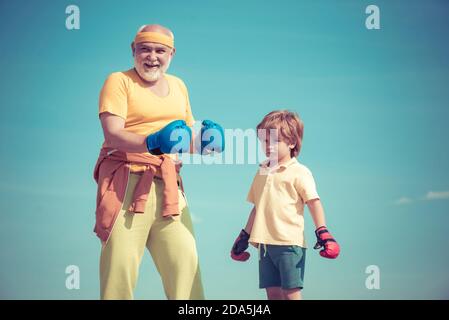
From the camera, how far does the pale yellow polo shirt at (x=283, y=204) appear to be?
3.57 m

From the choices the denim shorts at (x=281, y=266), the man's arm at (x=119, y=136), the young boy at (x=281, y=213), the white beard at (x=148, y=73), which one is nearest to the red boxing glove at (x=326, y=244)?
the young boy at (x=281, y=213)

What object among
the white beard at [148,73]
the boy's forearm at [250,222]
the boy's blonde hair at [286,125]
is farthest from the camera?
the boy's forearm at [250,222]

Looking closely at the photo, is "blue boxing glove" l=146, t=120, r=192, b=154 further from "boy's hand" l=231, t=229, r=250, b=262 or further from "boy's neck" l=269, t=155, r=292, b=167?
Result: "boy's hand" l=231, t=229, r=250, b=262

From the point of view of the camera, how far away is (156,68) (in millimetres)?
3287

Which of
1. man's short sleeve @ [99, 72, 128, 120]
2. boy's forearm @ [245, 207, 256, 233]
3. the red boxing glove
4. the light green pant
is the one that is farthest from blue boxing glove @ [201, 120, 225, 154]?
the red boxing glove

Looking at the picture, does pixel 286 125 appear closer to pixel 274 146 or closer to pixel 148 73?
pixel 274 146

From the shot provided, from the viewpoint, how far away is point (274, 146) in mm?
3703

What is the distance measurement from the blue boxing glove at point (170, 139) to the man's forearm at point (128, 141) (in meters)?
0.06

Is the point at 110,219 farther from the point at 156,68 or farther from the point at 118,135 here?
the point at 156,68

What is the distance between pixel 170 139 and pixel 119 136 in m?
0.32

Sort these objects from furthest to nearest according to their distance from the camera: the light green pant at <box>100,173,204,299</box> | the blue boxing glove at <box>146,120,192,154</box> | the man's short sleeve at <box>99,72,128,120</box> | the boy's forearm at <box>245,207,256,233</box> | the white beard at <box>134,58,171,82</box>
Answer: the boy's forearm at <box>245,207,256,233</box>, the white beard at <box>134,58,171,82</box>, the man's short sleeve at <box>99,72,128,120</box>, the light green pant at <box>100,173,204,299</box>, the blue boxing glove at <box>146,120,192,154</box>

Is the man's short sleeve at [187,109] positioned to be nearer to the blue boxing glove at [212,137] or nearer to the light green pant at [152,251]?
the blue boxing glove at [212,137]

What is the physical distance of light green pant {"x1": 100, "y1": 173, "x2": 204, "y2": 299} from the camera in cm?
305

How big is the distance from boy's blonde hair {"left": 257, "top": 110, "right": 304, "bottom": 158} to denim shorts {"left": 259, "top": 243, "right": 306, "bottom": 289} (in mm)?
599
